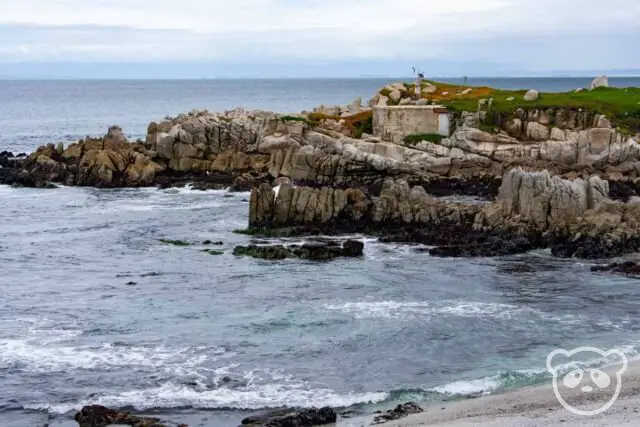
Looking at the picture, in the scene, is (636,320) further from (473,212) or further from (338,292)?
(473,212)

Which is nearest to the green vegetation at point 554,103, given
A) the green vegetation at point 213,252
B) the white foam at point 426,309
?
the green vegetation at point 213,252

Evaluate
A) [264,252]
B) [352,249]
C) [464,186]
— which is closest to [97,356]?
[264,252]

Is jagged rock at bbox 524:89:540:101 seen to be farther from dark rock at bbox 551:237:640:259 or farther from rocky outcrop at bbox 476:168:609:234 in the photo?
dark rock at bbox 551:237:640:259

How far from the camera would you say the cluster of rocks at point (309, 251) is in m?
46.2

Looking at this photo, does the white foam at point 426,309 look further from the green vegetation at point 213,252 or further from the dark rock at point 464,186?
the dark rock at point 464,186

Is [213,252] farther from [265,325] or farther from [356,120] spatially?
[356,120]

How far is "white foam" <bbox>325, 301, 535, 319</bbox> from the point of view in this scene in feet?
119

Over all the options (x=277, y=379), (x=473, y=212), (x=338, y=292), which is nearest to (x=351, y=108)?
(x=473, y=212)

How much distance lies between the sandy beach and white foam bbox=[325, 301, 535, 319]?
871 cm

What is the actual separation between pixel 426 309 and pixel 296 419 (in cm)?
1292

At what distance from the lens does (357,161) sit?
66.8 metres

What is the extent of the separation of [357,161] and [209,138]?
14.5m

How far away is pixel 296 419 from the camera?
82.1 ft

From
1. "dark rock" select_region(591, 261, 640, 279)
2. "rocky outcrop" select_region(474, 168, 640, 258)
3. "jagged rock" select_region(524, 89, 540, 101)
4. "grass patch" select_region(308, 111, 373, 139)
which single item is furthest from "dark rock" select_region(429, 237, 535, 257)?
"jagged rock" select_region(524, 89, 540, 101)
